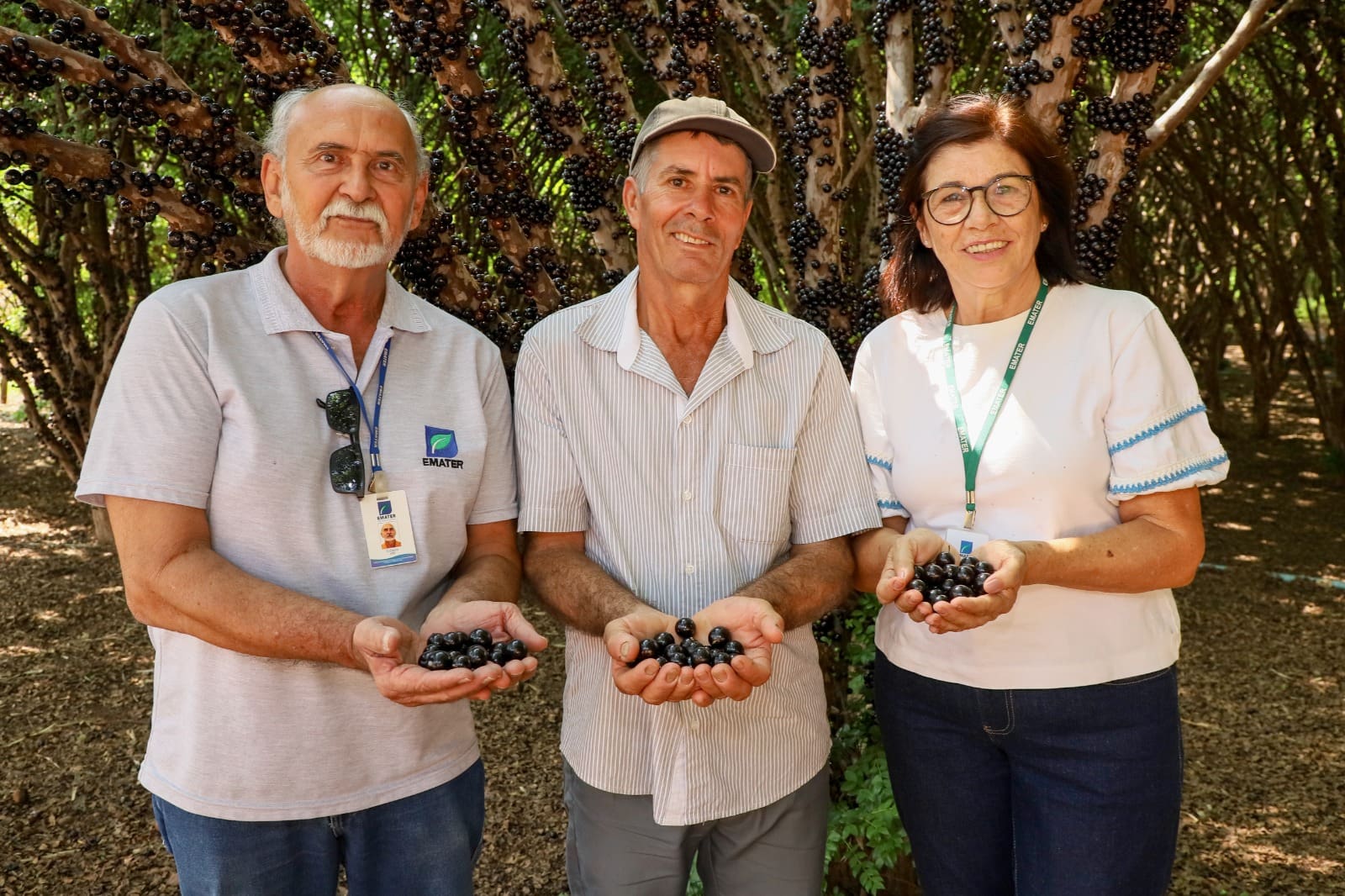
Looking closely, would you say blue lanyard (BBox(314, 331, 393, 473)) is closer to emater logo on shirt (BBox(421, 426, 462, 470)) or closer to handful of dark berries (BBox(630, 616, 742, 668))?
emater logo on shirt (BBox(421, 426, 462, 470))

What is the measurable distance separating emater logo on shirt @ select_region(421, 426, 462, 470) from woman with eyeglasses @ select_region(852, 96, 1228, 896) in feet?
3.40

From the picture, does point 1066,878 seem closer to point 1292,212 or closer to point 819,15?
point 819,15

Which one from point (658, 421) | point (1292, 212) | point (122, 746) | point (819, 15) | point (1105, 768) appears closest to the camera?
point (1105, 768)

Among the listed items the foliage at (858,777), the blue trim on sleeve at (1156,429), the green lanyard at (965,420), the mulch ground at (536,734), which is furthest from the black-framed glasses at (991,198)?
the mulch ground at (536,734)

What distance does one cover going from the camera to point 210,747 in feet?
6.89

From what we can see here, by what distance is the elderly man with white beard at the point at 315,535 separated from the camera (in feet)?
6.68

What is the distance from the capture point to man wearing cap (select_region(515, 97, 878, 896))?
Result: 2.36m

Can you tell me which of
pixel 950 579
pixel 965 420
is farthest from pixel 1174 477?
pixel 950 579

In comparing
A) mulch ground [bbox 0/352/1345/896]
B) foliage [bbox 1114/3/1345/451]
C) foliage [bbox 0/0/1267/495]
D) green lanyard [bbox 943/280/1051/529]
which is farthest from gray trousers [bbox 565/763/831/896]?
foliage [bbox 1114/3/1345/451]

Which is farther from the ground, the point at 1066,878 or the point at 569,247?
→ the point at 569,247

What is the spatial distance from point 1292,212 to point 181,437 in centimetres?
1209

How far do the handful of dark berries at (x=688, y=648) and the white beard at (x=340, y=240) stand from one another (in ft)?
3.65

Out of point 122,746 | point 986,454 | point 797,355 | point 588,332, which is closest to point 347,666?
point 588,332

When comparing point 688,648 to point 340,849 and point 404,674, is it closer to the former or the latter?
point 404,674
